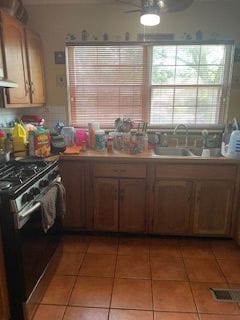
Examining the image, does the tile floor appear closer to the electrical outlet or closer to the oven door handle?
the oven door handle

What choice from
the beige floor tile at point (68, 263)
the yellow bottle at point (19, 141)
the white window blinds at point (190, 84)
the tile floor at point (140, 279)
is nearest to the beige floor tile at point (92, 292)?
the tile floor at point (140, 279)

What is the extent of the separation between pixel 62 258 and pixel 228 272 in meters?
1.41

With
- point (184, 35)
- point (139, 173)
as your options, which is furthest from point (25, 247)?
point (184, 35)

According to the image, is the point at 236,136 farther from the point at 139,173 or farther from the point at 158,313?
the point at 158,313

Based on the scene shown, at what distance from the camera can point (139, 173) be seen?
7.66 feet

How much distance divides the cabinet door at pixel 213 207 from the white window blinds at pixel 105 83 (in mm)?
1128

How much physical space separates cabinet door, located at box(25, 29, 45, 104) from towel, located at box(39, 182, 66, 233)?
1.08m

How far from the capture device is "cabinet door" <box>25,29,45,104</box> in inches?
95.9

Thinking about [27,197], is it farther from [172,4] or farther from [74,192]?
[172,4]

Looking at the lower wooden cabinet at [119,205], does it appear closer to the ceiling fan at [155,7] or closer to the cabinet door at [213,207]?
the cabinet door at [213,207]

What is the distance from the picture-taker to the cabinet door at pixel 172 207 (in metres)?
2.34

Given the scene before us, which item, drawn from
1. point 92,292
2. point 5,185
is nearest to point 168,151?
point 92,292

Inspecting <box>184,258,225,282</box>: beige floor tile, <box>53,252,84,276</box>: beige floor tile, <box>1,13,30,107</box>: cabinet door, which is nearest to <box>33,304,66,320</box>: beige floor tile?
<box>53,252,84,276</box>: beige floor tile

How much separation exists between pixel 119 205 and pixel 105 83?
1386 mm
